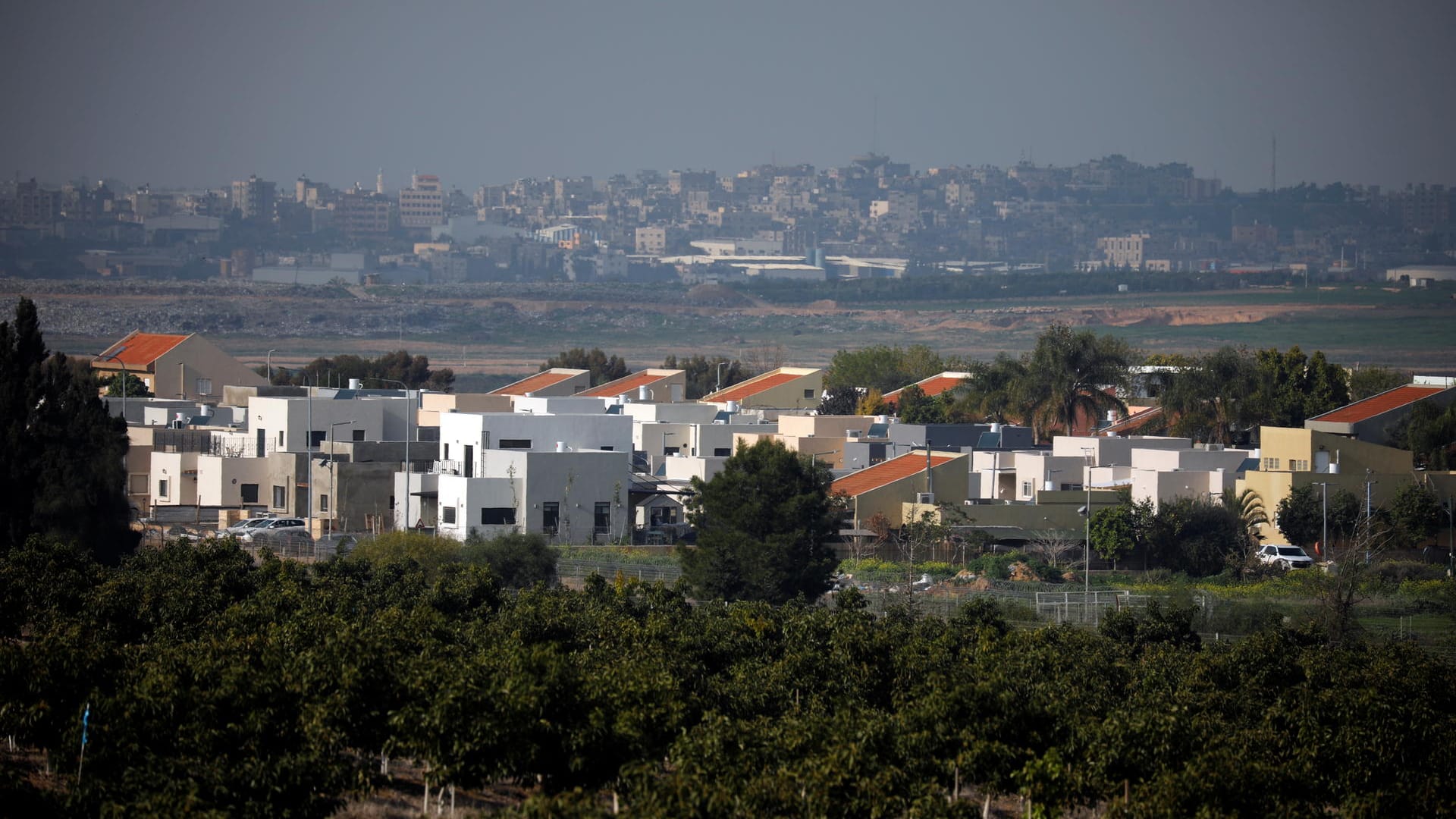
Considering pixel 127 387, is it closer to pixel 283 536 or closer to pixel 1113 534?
pixel 283 536

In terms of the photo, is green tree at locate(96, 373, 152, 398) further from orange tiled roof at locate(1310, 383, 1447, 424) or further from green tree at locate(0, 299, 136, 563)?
orange tiled roof at locate(1310, 383, 1447, 424)

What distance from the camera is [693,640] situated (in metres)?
21.3

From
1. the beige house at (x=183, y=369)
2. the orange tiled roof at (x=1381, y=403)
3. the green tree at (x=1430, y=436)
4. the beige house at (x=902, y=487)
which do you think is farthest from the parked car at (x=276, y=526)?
the orange tiled roof at (x=1381, y=403)

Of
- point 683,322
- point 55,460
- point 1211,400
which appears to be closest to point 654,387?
point 1211,400

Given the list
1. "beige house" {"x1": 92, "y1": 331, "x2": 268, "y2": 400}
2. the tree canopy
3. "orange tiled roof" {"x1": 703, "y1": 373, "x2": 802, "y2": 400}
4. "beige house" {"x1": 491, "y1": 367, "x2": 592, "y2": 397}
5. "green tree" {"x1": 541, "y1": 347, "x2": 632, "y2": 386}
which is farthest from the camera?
"green tree" {"x1": 541, "y1": 347, "x2": 632, "y2": 386}

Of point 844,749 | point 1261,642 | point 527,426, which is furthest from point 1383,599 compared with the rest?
point 844,749

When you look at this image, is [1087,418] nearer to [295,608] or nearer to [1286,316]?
[295,608]

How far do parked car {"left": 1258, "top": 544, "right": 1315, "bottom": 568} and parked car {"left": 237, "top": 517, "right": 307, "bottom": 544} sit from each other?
18.7 m

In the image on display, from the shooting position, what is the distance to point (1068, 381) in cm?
6034

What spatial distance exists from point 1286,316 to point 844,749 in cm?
16230

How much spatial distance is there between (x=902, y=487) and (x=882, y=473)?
5.76ft

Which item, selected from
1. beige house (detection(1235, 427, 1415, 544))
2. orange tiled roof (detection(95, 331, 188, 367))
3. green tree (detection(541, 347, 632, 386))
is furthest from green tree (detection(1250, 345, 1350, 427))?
orange tiled roof (detection(95, 331, 188, 367))

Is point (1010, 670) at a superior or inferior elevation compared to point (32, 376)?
inferior

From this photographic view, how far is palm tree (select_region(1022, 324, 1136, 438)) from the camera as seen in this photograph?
60.3m
